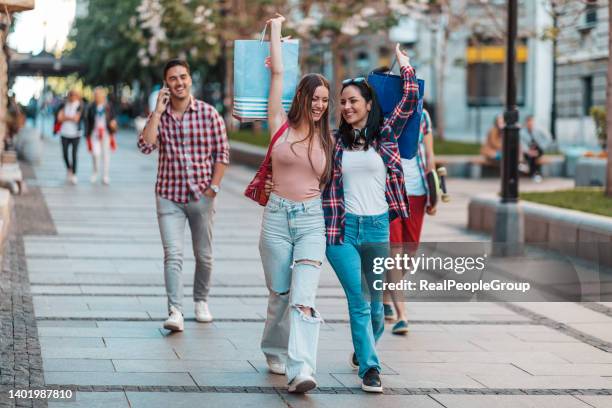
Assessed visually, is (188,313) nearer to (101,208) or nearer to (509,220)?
(509,220)

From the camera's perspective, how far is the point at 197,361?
7.73m

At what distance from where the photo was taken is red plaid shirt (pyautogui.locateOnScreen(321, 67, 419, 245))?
273 inches

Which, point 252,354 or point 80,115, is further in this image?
point 80,115

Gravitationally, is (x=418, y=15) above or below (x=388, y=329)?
above

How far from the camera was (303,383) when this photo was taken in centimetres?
671

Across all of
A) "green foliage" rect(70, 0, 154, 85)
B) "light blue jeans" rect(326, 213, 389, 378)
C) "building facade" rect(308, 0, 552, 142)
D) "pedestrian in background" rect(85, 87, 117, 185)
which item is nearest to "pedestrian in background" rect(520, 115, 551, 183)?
"pedestrian in background" rect(85, 87, 117, 185)

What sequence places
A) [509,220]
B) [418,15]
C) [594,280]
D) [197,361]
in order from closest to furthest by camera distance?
[197,361] < [594,280] < [509,220] < [418,15]

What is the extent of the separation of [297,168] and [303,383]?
3.71ft

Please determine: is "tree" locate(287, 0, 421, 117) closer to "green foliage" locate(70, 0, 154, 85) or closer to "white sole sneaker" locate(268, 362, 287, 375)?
"white sole sneaker" locate(268, 362, 287, 375)

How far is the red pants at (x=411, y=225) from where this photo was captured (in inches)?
357

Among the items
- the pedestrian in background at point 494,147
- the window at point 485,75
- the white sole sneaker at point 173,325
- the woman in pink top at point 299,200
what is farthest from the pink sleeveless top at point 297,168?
the window at point 485,75

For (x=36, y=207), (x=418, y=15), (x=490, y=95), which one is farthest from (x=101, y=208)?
(x=490, y=95)

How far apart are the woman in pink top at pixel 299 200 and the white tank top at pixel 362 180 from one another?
0.40 feet

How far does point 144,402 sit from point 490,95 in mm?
49437
